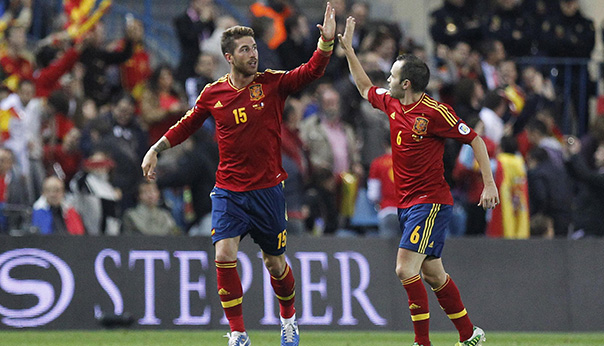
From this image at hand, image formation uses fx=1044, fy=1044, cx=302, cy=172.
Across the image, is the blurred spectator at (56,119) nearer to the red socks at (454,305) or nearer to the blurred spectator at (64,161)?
the blurred spectator at (64,161)

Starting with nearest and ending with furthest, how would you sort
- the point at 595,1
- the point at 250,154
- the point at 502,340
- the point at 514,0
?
the point at 250,154, the point at 502,340, the point at 514,0, the point at 595,1

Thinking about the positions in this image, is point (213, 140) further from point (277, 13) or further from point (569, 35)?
point (569, 35)

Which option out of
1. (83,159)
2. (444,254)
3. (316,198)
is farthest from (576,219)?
(83,159)

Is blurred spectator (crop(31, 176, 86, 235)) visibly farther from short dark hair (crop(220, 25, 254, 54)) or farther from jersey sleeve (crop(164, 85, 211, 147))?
short dark hair (crop(220, 25, 254, 54))

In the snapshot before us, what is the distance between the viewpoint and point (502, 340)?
11172 millimetres

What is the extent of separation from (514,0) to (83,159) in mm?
9334

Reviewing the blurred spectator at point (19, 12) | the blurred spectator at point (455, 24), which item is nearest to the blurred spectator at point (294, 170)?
the blurred spectator at point (19, 12)

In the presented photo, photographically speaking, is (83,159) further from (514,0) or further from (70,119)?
(514,0)

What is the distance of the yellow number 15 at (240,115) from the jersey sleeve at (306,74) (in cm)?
40

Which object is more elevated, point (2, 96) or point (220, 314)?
point (2, 96)

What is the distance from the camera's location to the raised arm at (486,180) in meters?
8.36

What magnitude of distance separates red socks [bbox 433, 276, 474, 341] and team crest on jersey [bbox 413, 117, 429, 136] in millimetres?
1269

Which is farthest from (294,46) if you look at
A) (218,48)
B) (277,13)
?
(218,48)

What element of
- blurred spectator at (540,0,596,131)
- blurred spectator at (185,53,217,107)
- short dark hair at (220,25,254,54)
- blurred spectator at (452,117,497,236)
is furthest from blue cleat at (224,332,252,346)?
blurred spectator at (540,0,596,131)
